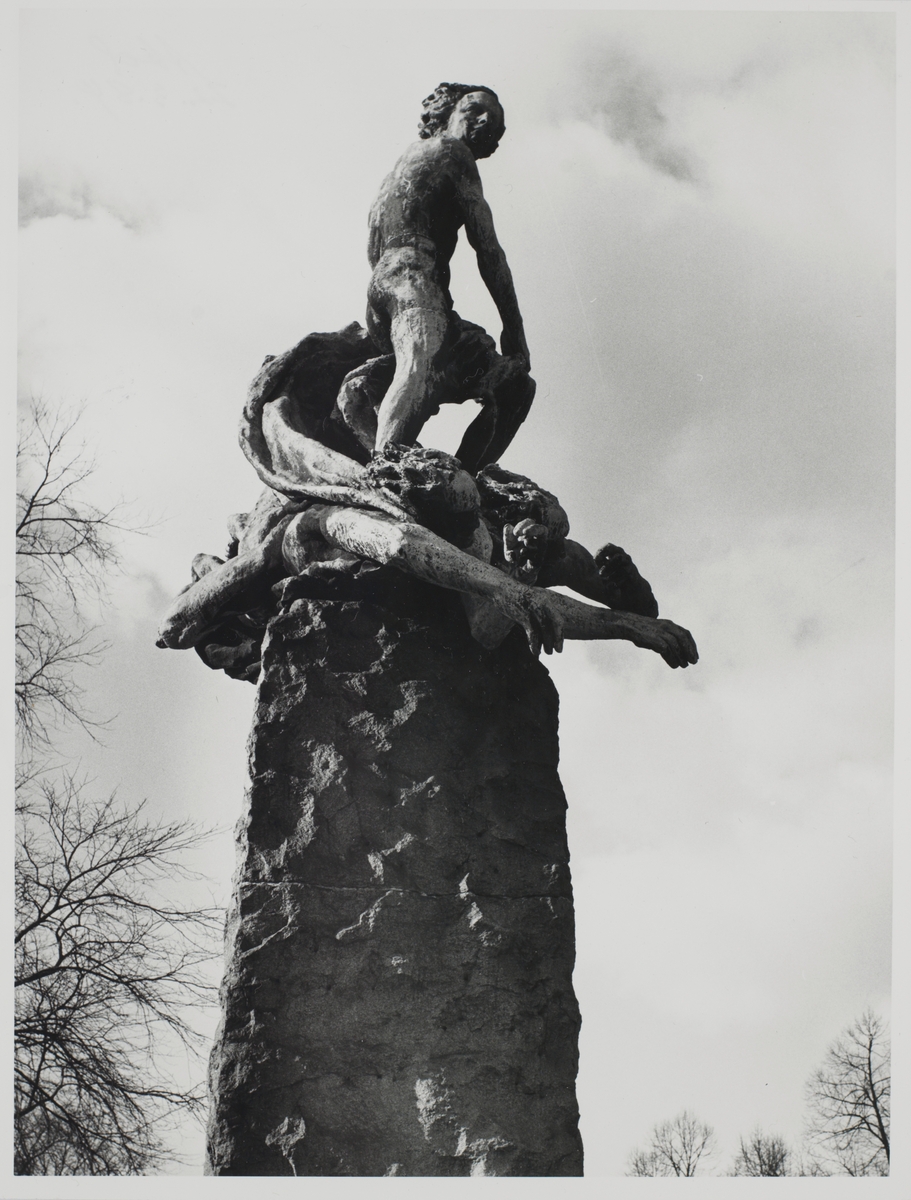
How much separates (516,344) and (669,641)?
1478mm

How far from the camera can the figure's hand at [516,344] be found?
559cm

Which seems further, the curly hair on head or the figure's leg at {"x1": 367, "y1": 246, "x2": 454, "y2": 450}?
the curly hair on head

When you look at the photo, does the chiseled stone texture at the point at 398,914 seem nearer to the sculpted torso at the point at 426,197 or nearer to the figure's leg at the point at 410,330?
the figure's leg at the point at 410,330

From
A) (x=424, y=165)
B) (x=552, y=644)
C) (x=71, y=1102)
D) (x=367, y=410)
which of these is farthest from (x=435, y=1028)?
(x=71, y=1102)

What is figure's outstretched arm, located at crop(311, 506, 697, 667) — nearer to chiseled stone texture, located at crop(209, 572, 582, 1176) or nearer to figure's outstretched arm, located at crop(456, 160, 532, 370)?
chiseled stone texture, located at crop(209, 572, 582, 1176)

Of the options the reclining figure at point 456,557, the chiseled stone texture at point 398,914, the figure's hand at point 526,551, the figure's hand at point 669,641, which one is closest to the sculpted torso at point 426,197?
the reclining figure at point 456,557

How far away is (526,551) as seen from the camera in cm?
484

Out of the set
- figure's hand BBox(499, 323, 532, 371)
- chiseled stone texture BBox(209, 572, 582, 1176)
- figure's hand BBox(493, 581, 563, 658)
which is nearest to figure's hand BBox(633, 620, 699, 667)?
figure's hand BBox(493, 581, 563, 658)

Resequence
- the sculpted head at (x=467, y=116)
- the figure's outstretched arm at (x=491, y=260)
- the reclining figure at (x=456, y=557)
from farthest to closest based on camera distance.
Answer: the sculpted head at (x=467, y=116), the figure's outstretched arm at (x=491, y=260), the reclining figure at (x=456, y=557)

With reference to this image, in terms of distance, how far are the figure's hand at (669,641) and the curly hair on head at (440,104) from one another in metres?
2.21

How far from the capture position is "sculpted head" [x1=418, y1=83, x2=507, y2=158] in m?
5.60

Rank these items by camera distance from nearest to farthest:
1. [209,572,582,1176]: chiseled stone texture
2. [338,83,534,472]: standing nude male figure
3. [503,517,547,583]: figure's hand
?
[209,572,582,1176]: chiseled stone texture
[503,517,547,583]: figure's hand
[338,83,534,472]: standing nude male figure

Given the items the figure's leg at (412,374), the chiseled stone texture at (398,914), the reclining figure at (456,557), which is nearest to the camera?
the chiseled stone texture at (398,914)

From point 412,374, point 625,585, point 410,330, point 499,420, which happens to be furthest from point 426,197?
point 625,585
